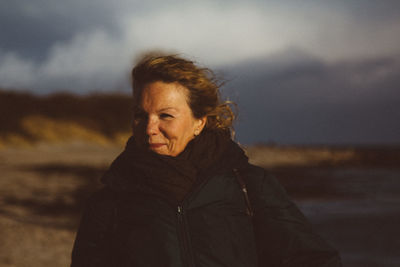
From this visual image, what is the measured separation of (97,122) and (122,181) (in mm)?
47469

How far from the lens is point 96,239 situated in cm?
210

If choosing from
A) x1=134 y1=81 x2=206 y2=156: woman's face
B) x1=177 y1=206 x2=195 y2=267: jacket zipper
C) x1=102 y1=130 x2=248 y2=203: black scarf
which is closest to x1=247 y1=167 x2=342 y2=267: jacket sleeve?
x1=102 y1=130 x2=248 y2=203: black scarf

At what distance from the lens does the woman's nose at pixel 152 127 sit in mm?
2201

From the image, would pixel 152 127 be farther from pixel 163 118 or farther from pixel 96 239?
pixel 96 239

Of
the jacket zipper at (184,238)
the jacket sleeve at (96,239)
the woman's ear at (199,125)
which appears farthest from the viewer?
the woman's ear at (199,125)

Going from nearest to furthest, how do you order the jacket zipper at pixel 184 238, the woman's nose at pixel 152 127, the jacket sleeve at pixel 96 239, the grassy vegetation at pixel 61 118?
1. the jacket zipper at pixel 184 238
2. the jacket sleeve at pixel 96 239
3. the woman's nose at pixel 152 127
4. the grassy vegetation at pixel 61 118

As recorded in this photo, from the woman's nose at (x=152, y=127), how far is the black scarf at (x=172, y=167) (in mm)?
108

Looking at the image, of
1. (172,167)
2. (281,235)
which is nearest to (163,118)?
(172,167)

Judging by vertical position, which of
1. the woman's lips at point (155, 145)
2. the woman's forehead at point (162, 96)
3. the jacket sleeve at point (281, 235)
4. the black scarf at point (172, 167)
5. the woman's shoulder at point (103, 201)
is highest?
the woman's forehead at point (162, 96)

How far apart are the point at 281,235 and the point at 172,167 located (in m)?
0.67

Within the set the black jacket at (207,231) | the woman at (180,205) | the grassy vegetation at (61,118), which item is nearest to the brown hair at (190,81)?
the woman at (180,205)

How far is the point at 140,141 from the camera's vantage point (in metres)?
2.30

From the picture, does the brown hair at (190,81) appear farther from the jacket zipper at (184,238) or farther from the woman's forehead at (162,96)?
the jacket zipper at (184,238)

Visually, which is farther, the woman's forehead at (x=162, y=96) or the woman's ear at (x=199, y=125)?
the woman's ear at (x=199, y=125)
